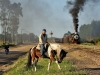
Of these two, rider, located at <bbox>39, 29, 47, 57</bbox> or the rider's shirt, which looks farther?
the rider's shirt

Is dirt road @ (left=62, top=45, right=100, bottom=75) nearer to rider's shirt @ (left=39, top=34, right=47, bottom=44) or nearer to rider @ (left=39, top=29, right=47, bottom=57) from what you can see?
rider @ (left=39, top=29, right=47, bottom=57)

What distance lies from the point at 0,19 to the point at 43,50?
265ft

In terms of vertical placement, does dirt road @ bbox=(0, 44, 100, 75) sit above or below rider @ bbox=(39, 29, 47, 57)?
below

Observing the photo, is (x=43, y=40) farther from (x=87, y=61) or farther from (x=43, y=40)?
(x=87, y=61)

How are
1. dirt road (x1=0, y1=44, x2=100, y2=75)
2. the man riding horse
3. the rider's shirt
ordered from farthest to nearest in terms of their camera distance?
dirt road (x1=0, y1=44, x2=100, y2=75) → the rider's shirt → the man riding horse

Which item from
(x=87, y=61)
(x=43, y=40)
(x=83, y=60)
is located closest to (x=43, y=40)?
(x=43, y=40)

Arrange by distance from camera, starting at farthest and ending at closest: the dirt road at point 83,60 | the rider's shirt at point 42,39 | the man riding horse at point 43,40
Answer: the dirt road at point 83,60 < the rider's shirt at point 42,39 < the man riding horse at point 43,40

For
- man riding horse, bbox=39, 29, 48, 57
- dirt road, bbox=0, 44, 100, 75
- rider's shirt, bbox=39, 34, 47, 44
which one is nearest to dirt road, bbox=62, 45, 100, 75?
dirt road, bbox=0, 44, 100, 75

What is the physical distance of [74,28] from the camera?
58062 millimetres

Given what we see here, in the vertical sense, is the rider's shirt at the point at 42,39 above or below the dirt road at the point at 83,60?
above

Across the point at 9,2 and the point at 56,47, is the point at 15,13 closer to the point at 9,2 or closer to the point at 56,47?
the point at 9,2

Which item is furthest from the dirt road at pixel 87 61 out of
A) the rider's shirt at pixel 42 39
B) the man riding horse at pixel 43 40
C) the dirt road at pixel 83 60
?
the rider's shirt at pixel 42 39

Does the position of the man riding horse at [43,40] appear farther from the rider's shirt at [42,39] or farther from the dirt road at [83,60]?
the dirt road at [83,60]

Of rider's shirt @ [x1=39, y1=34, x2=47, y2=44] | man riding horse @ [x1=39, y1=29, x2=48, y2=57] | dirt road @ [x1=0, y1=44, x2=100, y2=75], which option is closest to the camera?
man riding horse @ [x1=39, y1=29, x2=48, y2=57]
